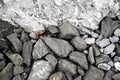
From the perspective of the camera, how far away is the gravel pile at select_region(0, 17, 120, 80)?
1657mm

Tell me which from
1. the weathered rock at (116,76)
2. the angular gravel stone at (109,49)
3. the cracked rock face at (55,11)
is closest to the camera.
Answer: the weathered rock at (116,76)

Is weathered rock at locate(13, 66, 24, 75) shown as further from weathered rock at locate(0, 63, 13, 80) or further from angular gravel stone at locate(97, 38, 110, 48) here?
angular gravel stone at locate(97, 38, 110, 48)

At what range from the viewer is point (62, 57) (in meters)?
1.70

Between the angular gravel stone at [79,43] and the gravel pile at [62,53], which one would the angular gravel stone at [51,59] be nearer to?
the gravel pile at [62,53]

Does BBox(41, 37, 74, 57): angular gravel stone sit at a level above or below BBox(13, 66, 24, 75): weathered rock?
above

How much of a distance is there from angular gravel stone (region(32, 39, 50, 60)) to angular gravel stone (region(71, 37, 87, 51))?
197 mm

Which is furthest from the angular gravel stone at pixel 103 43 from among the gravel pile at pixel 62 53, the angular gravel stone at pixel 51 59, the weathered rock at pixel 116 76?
the angular gravel stone at pixel 51 59

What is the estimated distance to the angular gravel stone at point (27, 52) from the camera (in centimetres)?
170

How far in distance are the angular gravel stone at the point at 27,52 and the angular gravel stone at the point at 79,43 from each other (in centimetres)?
31

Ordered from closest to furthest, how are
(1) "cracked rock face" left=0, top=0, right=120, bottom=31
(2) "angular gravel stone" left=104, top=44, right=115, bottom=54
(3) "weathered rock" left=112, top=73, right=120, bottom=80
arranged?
(3) "weathered rock" left=112, top=73, right=120, bottom=80 < (2) "angular gravel stone" left=104, top=44, right=115, bottom=54 < (1) "cracked rock face" left=0, top=0, right=120, bottom=31

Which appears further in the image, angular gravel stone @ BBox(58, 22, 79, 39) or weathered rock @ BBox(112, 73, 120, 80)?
angular gravel stone @ BBox(58, 22, 79, 39)

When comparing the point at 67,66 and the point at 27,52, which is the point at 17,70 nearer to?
the point at 27,52

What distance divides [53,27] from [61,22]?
78 millimetres

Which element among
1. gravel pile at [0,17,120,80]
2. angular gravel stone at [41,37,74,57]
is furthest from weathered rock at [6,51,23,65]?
angular gravel stone at [41,37,74,57]
